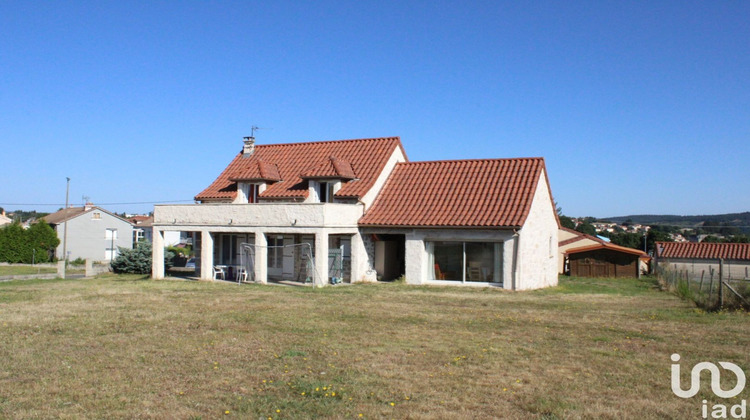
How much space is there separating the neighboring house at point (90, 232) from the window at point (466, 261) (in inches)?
1917

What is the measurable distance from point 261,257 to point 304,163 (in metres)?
6.78

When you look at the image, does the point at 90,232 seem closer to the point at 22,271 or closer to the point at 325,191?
the point at 22,271

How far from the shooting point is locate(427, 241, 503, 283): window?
2617 centimetres

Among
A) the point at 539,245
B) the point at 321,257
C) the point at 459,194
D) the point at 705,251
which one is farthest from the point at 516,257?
the point at 705,251

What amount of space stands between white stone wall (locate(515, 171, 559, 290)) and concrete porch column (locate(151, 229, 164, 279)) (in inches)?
671

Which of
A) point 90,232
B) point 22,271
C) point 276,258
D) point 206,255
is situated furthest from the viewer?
point 90,232

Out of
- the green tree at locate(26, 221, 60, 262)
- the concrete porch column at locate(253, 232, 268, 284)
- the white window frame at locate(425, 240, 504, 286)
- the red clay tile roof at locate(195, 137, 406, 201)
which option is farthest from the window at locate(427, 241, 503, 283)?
the green tree at locate(26, 221, 60, 262)

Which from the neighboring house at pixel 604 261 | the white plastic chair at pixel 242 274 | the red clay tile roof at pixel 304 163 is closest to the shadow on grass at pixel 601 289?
the neighboring house at pixel 604 261

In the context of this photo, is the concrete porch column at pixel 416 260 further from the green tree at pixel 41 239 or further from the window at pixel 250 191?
the green tree at pixel 41 239

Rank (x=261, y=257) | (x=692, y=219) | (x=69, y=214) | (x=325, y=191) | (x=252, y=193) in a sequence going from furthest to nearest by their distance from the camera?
(x=692, y=219) < (x=69, y=214) < (x=252, y=193) < (x=325, y=191) < (x=261, y=257)

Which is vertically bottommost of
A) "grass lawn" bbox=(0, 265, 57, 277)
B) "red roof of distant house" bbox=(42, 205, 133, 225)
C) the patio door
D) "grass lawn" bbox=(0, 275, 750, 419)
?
"grass lawn" bbox=(0, 265, 57, 277)

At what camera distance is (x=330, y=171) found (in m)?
29.3

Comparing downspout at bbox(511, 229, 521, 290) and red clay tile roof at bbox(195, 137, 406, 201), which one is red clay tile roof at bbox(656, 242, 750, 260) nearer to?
red clay tile roof at bbox(195, 137, 406, 201)

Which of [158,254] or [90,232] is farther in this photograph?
[90,232]
